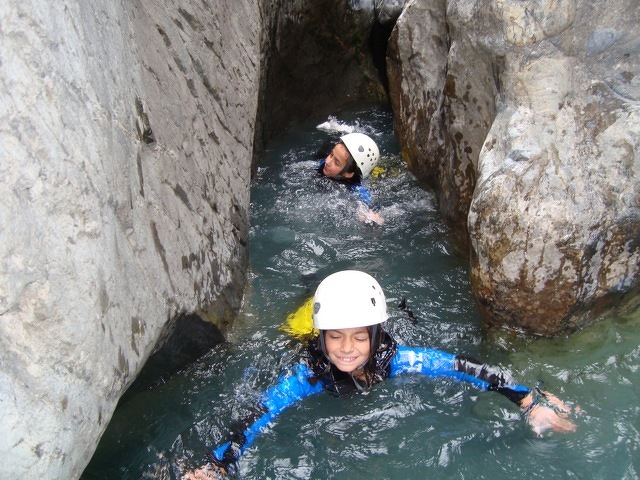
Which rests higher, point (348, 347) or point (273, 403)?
point (348, 347)

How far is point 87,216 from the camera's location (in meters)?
2.49

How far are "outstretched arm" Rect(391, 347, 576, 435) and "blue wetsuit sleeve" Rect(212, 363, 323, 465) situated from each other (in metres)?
0.59

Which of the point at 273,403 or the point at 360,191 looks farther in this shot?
the point at 360,191

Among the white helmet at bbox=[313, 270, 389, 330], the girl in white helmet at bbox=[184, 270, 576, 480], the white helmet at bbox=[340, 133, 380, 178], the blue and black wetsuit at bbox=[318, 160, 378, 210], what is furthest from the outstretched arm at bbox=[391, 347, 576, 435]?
the white helmet at bbox=[340, 133, 380, 178]

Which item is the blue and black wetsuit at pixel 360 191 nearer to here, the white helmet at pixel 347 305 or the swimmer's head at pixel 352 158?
the swimmer's head at pixel 352 158

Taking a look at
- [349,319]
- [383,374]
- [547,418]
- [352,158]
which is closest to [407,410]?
[383,374]

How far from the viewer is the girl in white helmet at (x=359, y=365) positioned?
12.0ft

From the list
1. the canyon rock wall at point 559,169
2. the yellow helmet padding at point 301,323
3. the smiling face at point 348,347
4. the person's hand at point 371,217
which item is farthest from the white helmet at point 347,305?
the person's hand at point 371,217

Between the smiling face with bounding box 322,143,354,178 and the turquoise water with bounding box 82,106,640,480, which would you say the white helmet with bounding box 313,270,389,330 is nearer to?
the turquoise water with bounding box 82,106,640,480

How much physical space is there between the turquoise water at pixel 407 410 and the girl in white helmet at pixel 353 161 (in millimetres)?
1988

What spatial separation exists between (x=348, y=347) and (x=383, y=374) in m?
0.37

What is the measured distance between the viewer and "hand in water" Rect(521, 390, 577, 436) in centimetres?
357

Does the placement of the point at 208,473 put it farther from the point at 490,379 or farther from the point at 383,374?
the point at 490,379

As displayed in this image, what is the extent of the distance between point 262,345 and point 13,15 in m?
2.83
